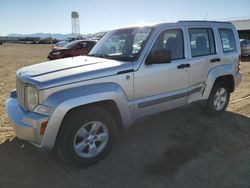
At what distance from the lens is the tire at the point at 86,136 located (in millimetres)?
3650

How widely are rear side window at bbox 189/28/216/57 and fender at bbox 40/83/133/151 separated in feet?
6.51

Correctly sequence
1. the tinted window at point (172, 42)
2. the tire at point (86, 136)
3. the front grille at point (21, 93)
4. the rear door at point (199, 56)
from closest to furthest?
the tire at point (86, 136) < the front grille at point (21, 93) < the tinted window at point (172, 42) < the rear door at point (199, 56)

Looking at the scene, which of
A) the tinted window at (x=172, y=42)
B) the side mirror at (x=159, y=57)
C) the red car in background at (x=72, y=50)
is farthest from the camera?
the red car in background at (x=72, y=50)

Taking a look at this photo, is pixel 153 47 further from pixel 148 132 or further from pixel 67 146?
pixel 67 146

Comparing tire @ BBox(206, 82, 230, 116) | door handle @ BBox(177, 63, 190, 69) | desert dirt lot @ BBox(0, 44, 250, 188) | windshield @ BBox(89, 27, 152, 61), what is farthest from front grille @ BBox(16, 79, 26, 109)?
tire @ BBox(206, 82, 230, 116)

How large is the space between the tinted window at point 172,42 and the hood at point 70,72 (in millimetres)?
789

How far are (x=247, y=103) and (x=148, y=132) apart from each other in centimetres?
322

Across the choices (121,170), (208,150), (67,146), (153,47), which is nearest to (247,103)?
(208,150)

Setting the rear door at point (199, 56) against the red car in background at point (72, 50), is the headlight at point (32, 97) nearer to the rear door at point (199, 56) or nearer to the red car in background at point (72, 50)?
the rear door at point (199, 56)

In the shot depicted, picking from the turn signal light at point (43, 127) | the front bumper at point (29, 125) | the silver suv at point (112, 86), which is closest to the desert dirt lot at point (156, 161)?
the silver suv at point (112, 86)

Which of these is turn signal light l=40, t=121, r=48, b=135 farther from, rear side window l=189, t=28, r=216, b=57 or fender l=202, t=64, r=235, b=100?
fender l=202, t=64, r=235, b=100

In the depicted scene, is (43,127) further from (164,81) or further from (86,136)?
(164,81)

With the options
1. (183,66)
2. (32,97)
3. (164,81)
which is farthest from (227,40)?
(32,97)

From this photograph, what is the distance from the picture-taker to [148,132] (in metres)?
5.17
